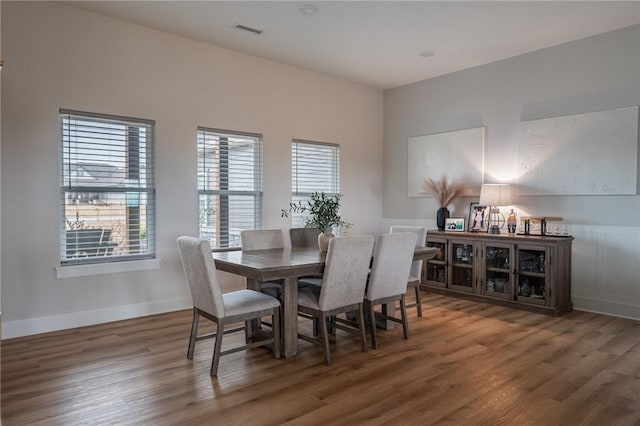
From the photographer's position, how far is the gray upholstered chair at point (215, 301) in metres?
2.99

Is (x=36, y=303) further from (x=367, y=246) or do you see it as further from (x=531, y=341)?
(x=531, y=341)

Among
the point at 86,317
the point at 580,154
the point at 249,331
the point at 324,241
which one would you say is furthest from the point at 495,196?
the point at 86,317

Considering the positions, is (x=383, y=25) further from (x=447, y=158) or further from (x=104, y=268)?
(x=104, y=268)

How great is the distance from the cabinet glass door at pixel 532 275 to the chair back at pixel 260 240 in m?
2.68

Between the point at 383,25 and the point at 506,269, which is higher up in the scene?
the point at 383,25

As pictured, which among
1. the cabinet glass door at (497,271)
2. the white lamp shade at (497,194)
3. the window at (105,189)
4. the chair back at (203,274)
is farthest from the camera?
the white lamp shade at (497,194)

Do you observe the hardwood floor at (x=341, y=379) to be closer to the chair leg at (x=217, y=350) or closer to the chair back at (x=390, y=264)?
the chair leg at (x=217, y=350)

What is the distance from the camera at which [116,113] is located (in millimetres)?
4375

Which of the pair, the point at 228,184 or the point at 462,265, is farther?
the point at 462,265

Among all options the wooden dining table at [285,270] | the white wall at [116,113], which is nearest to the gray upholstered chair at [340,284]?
the wooden dining table at [285,270]

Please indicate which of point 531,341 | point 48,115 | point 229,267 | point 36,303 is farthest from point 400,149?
point 36,303

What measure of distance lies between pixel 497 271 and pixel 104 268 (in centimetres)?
423

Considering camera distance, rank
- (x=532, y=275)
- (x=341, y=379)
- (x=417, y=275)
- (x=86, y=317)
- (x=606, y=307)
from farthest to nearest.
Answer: (x=532, y=275) → (x=606, y=307) → (x=417, y=275) → (x=86, y=317) → (x=341, y=379)

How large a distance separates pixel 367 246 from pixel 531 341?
5.67ft
